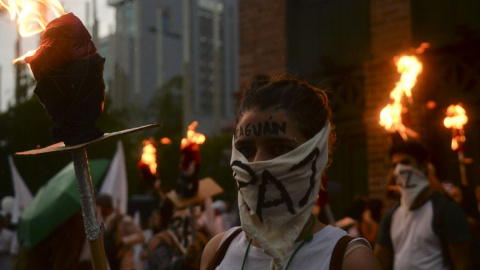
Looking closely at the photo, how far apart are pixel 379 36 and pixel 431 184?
12.4 ft

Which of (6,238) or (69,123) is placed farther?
(6,238)

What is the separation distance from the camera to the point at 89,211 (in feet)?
7.09

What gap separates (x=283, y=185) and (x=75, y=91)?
2.38 ft

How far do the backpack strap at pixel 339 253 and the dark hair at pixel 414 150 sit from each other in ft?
12.4

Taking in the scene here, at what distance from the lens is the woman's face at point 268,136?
230 centimetres

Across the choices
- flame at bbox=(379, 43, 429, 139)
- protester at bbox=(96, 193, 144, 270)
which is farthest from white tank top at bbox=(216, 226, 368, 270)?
protester at bbox=(96, 193, 144, 270)

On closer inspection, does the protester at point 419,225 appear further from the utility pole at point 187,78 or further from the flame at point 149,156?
the utility pole at point 187,78

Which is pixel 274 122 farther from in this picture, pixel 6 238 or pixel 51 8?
pixel 6 238

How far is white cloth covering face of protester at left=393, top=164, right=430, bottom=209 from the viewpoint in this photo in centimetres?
560

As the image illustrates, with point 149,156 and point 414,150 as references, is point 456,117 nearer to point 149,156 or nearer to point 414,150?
point 414,150

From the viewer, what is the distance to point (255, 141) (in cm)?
231

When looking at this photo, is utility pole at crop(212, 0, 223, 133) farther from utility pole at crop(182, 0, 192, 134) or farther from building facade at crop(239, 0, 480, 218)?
building facade at crop(239, 0, 480, 218)

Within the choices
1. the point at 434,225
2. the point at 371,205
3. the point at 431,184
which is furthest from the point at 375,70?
the point at 434,225

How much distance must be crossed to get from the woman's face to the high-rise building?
6485 cm
